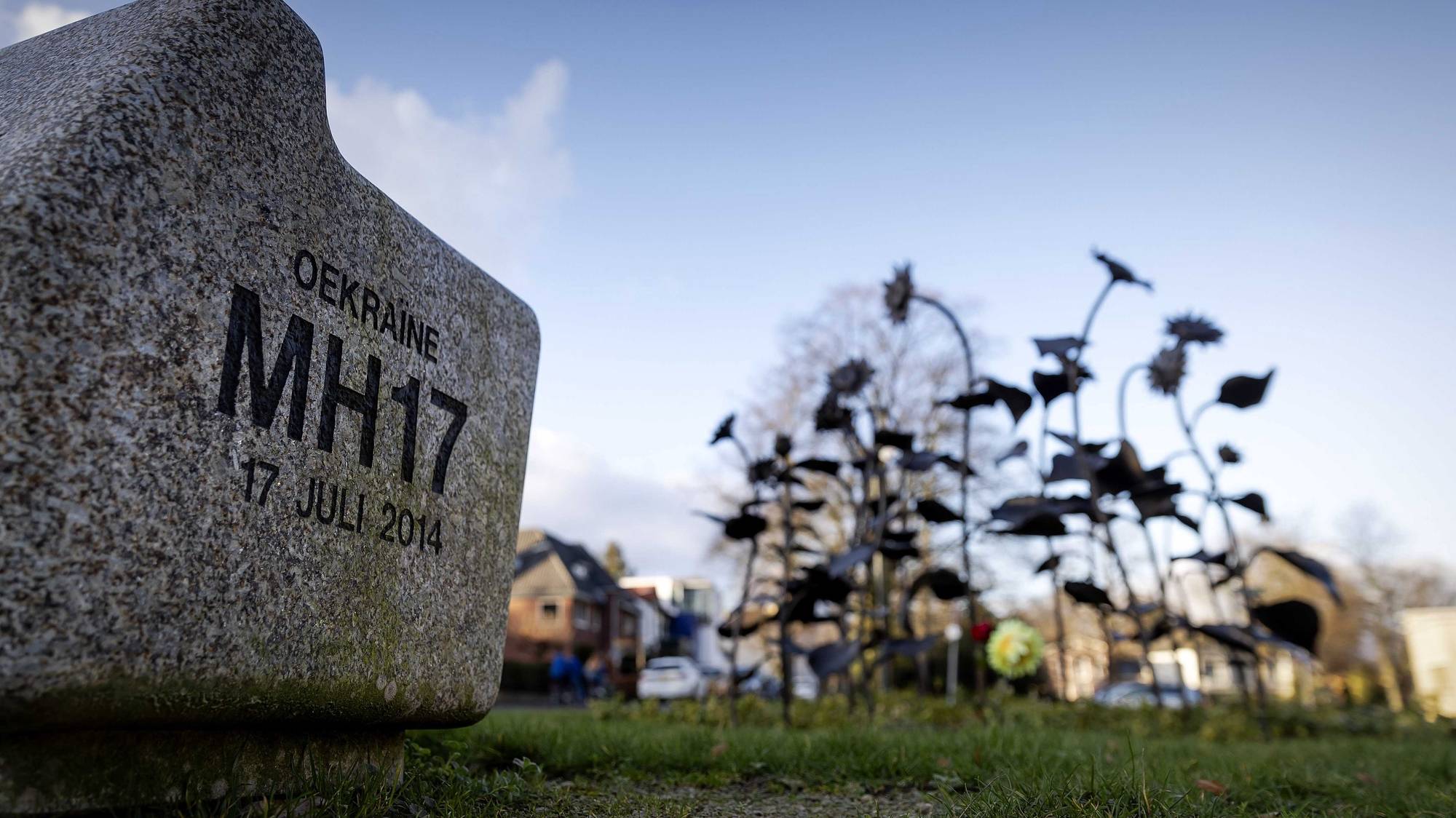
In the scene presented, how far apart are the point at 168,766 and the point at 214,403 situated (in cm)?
72

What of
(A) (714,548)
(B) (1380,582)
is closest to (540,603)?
(A) (714,548)

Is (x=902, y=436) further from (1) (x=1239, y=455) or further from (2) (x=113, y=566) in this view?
(2) (x=113, y=566)

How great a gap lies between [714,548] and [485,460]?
57.7ft

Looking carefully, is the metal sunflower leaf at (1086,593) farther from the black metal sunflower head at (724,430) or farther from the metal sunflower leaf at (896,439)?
the black metal sunflower head at (724,430)

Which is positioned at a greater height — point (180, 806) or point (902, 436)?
point (902, 436)

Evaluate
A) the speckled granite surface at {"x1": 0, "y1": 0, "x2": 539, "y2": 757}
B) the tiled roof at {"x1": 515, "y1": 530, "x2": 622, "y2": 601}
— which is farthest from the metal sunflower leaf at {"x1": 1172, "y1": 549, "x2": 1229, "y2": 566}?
the tiled roof at {"x1": 515, "y1": 530, "x2": 622, "y2": 601}

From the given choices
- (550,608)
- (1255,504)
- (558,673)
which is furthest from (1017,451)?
(550,608)

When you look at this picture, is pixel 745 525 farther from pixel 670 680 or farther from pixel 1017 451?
pixel 670 680

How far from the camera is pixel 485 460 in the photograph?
8.59ft

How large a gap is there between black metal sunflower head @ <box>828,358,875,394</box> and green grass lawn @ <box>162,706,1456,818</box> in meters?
2.26

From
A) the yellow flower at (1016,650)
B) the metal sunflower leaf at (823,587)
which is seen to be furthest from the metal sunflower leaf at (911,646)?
the yellow flower at (1016,650)

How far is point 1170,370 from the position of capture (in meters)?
5.80

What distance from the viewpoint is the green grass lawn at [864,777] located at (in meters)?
2.16

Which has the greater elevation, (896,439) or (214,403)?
(896,439)
